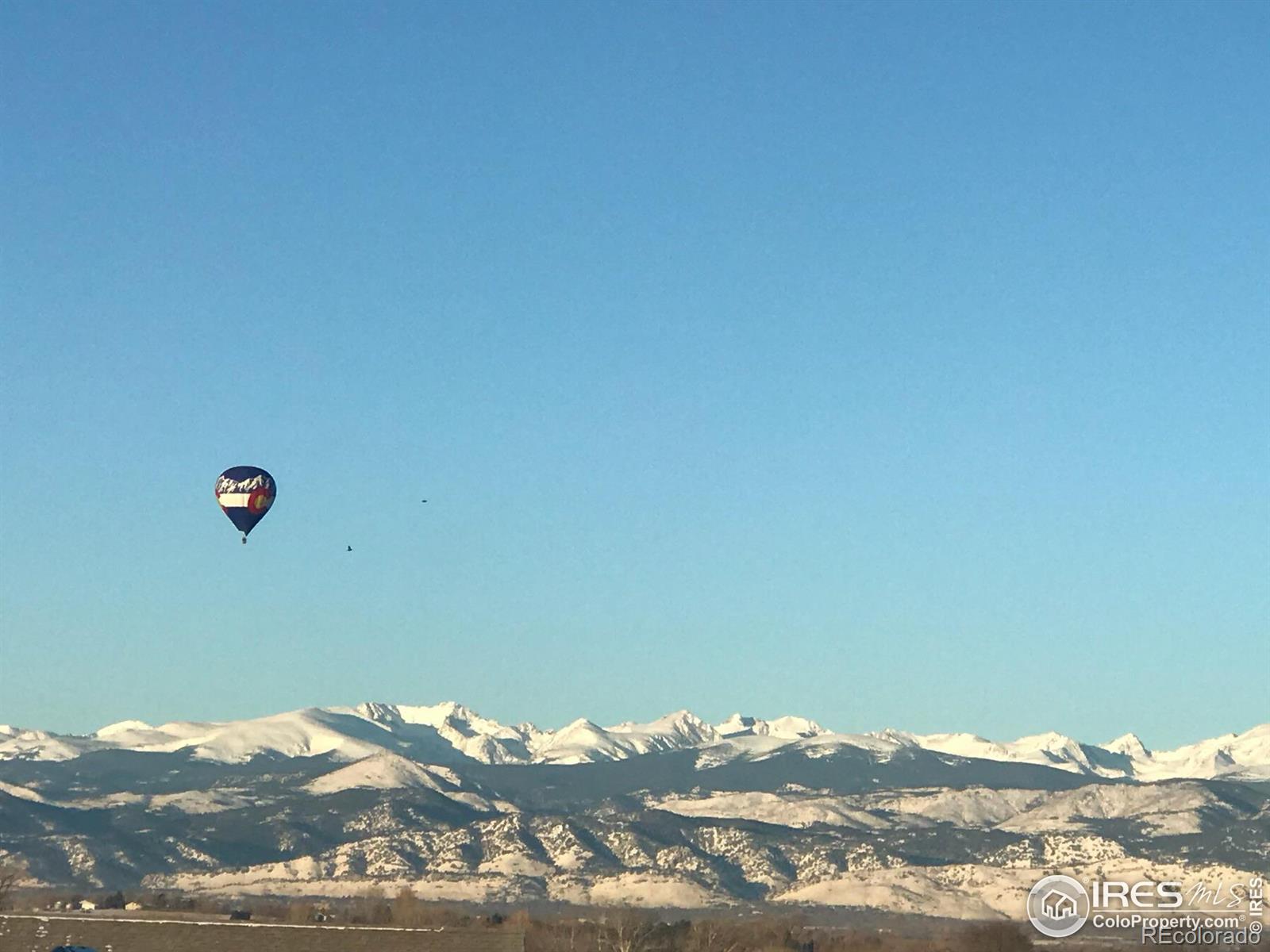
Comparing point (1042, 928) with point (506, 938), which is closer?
point (506, 938)

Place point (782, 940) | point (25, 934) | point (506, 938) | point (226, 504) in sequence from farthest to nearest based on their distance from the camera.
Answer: point (782, 940) → point (226, 504) → point (25, 934) → point (506, 938)

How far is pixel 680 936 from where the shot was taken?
179m

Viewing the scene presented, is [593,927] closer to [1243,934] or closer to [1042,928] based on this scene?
[1042,928]

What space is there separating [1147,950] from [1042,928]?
18.4 meters

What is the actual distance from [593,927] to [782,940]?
1825 cm

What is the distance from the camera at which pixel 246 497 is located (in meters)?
168

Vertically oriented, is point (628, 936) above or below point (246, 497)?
below

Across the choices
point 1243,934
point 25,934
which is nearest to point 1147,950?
point 1243,934

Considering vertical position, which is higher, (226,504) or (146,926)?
(226,504)

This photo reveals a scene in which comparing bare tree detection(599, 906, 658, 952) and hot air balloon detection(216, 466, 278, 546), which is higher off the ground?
hot air balloon detection(216, 466, 278, 546)

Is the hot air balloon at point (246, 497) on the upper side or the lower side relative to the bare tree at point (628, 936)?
upper

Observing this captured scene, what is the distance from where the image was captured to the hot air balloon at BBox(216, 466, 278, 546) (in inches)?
6619

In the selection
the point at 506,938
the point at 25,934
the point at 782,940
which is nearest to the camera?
the point at 506,938

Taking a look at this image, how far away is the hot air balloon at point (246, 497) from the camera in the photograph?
6619 inches
